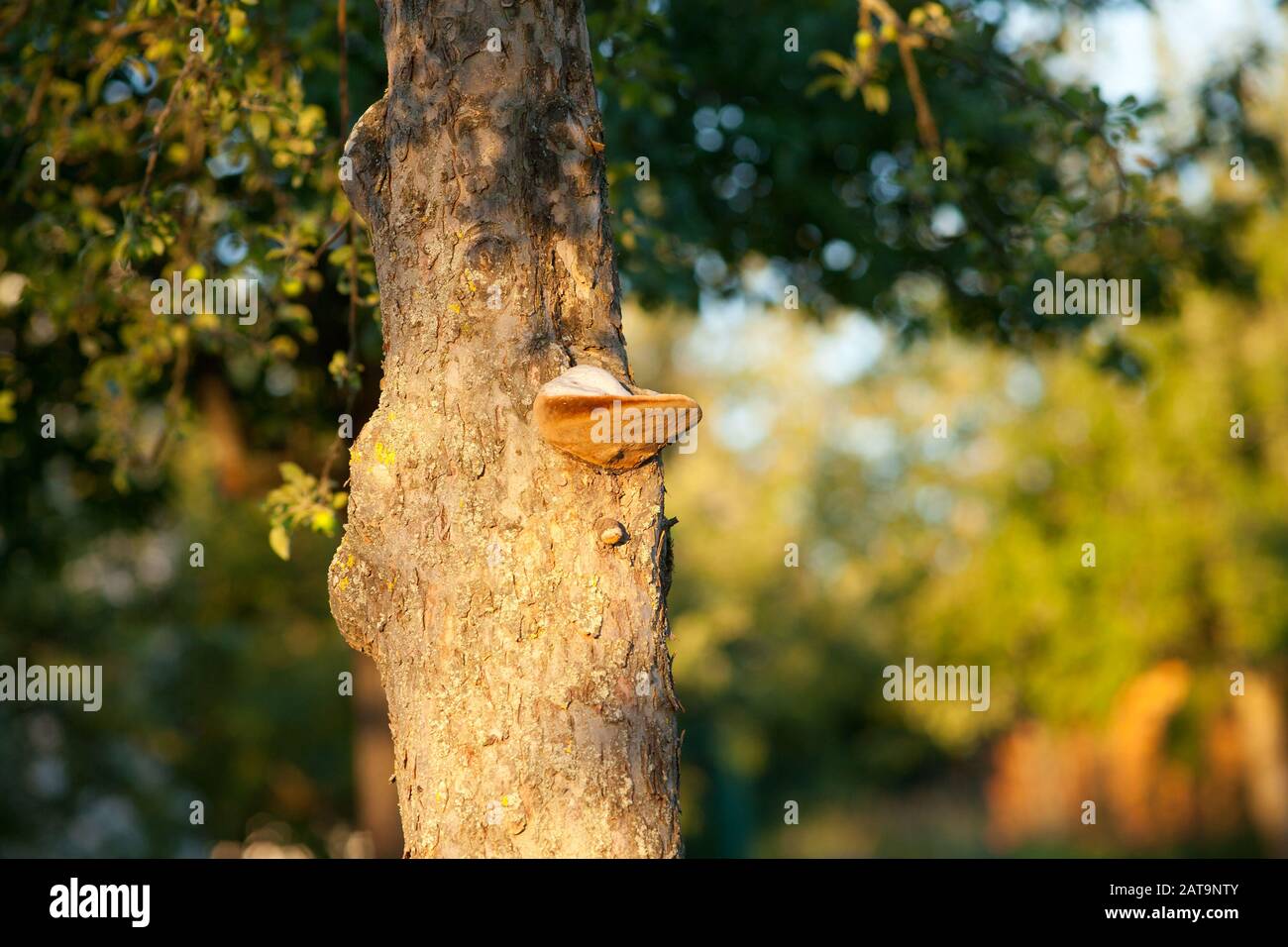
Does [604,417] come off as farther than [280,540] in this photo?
No

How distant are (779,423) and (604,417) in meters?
23.4

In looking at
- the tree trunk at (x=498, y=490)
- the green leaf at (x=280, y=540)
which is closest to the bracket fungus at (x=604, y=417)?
the tree trunk at (x=498, y=490)

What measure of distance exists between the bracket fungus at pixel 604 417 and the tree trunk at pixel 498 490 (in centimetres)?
8

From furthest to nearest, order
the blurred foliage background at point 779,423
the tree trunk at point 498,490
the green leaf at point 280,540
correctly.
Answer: the blurred foliage background at point 779,423
the green leaf at point 280,540
the tree trunk at point 498,490

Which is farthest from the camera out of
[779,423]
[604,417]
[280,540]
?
[779,423]

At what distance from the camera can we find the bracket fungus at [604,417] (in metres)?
2.99

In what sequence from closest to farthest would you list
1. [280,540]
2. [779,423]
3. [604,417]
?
[604,417] → [280,540] → [779,423]

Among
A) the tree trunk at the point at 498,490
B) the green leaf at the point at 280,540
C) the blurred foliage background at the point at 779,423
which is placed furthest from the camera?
the blurred foliage background at the point at 779,423

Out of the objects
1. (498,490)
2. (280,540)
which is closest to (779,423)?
(280,540)

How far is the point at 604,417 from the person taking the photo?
9.82ft

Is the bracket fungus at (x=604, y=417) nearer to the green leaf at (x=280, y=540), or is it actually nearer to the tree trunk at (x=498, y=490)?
the tree trunk at (x=498, y=490)

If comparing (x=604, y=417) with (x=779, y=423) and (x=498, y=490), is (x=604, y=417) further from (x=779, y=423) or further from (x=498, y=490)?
(x=779, y=423)

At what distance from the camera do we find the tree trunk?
2.98 metres
